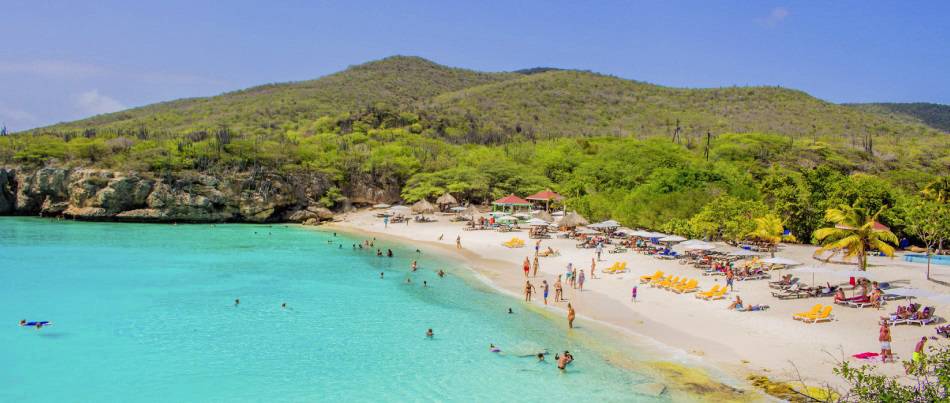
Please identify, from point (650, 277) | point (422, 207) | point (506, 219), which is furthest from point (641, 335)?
point (422, 207)

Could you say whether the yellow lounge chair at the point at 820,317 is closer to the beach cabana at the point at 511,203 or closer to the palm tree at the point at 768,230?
the palm tree at the point at 768,230

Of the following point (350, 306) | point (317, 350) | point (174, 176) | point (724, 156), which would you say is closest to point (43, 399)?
point (317, 350)

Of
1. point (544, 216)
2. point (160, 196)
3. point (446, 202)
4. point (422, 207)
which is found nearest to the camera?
point (544, 216)

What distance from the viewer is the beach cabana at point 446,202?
5749cm

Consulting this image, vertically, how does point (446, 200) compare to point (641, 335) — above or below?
above

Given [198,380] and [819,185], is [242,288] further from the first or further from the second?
[819,185]

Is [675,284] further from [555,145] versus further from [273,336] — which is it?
[555,145]

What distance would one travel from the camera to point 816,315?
18.1 meters

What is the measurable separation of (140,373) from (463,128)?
8206cm

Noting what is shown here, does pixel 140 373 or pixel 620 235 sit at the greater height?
pixel 620 235

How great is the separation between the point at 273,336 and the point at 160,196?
43.1 m

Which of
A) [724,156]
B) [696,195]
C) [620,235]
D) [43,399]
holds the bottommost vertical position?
[43,399]

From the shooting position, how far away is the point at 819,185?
34625mm

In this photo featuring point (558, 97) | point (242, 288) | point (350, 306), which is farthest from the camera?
point (558, 97)
